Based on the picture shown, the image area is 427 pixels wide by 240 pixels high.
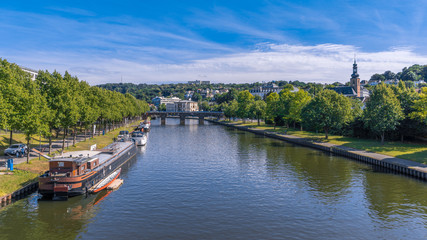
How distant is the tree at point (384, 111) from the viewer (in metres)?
75.6

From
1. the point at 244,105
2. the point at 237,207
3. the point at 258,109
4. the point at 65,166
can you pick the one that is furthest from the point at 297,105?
the point at 65,166

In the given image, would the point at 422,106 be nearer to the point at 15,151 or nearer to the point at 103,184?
the point at 103,184

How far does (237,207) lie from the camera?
3812cm

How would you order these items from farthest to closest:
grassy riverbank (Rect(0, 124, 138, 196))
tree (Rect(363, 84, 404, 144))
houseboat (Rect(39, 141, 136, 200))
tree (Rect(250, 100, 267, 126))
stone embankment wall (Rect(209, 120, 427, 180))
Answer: tree (Rect(250, 100, 267, 126))
tree (Rect(363, 84, 404, 144))
stone embankment wall (Rect(209, 120, 427, 180))
houseboat (Rect(39, 141, 136, 200))
grassy riverbank (Rect(0, 124, 138, 196))

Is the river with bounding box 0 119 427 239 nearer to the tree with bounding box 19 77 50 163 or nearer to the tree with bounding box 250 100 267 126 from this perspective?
the tree with bounding box 19 77 50 163

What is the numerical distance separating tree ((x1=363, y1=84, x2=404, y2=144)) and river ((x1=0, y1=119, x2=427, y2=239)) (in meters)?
20.4

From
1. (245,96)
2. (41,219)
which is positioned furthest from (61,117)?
(245,96)

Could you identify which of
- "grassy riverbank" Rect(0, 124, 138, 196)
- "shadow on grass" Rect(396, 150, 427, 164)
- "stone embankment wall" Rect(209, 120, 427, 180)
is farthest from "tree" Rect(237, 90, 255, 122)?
"grassy riverbank" Rect(0, 124, 138, 196)

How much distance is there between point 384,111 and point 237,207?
5664 cm

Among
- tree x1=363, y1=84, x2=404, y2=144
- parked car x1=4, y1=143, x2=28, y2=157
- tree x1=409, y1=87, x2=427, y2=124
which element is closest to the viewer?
parked car x1=4, y1=143, x2=28, y2=157

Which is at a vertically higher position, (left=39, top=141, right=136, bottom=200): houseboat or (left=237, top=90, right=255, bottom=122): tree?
(left=237, top=90, right=255, bottom=122): tree

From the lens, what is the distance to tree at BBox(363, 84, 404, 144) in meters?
75.6

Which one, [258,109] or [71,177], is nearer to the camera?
[71,177]

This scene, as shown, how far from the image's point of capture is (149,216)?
115 ft
